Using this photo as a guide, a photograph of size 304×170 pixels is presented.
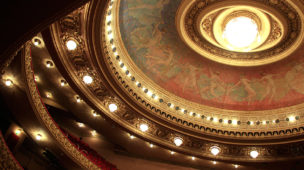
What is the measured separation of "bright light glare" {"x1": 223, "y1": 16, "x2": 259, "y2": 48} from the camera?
32.5 ft

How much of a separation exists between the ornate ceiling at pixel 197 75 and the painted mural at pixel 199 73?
36 mm

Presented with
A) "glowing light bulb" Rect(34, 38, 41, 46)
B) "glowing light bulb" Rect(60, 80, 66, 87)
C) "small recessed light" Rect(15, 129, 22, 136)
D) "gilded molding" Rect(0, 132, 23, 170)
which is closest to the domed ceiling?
"glowing light bulb" Rect(60, 80, 66, 87)

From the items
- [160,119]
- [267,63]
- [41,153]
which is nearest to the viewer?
[41,153]

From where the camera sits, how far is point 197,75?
37.1ft

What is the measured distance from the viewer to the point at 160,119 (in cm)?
980

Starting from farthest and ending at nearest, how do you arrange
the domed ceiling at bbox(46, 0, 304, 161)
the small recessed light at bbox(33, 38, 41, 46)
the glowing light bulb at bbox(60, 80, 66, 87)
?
1. the domed ceiling at bbox(46, 0, 304, 161)
2. the glowing light bulb at bbox(60, 80, 66, 87)
3. the small recessed light at bbox(33, 38, 41, 46)

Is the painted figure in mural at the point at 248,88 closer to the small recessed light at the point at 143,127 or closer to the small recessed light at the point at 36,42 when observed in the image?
the small recessed light at the point at 143,127

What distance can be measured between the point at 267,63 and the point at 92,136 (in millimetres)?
7048

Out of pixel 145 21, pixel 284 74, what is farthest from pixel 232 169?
pixel 145 21

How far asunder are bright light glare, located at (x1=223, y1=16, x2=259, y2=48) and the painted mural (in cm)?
116

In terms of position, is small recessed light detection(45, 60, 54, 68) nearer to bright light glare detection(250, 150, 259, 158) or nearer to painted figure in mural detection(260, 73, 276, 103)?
bright light glare detection(250, 150, 259, 158)

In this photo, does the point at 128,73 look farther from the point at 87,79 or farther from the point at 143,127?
the point at 143,127

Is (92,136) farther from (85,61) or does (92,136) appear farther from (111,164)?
(85,61)

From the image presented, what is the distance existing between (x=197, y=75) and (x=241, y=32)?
231 centimetres
